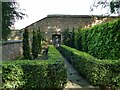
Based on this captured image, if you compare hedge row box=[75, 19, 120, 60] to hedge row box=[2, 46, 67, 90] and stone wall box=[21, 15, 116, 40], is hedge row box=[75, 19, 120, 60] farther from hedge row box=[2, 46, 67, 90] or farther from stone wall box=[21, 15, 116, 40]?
stone wall box=[21, 15, 116, 40]

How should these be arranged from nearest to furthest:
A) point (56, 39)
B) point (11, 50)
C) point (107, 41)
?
point (107, 41) → point (11, 50) → point (56, 39)

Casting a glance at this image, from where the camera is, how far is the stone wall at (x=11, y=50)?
1566cm

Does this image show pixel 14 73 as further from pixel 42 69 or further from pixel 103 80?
pixel 103 80

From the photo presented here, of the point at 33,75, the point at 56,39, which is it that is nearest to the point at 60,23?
the point at 56,39

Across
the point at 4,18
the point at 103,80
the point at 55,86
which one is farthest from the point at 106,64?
the point at 4,18

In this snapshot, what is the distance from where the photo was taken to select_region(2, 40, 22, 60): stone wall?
15664mm

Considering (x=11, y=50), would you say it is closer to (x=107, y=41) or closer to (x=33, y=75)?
(x=107, y=41)

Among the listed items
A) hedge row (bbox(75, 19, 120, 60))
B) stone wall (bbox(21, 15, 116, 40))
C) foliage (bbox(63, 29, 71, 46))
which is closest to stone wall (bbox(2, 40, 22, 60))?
hedge row (bbox(75, 19, 120, 60))

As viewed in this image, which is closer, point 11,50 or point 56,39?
point 11,50

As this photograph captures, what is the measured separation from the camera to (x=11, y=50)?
17719 millimetres

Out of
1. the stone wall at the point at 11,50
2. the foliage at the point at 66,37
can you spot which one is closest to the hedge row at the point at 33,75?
the stone wall at the point at 11,50

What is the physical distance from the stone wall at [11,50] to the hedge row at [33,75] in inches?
375

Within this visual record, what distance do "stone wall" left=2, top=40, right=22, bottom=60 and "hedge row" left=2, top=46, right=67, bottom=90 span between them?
9528 mm

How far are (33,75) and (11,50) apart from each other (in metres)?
12.2
